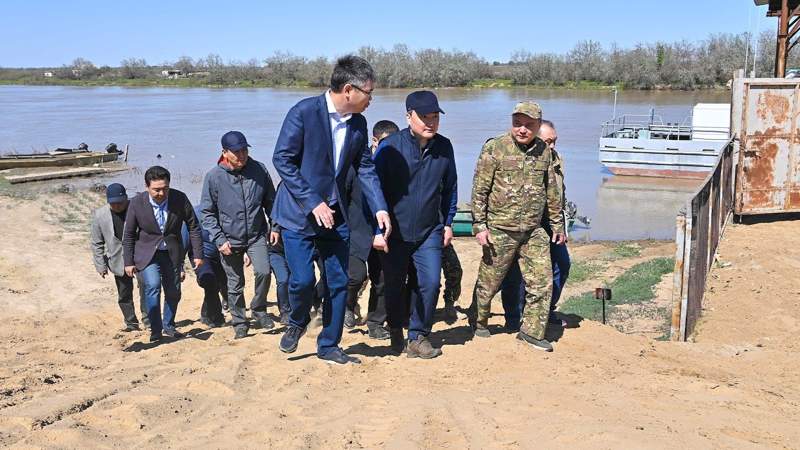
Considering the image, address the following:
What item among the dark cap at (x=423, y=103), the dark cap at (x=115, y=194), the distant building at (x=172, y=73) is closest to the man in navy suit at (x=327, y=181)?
the dark cap at (x=423, y=103)

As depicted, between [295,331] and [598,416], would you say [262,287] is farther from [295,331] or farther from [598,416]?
[598,416]

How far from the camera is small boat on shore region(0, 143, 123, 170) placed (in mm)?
24877

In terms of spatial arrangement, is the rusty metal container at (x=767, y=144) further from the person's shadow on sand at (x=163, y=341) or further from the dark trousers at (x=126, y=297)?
the dark trousers at (x=126, y=297)

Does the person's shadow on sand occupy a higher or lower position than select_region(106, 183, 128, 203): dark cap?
lower

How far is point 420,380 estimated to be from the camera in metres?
4.83

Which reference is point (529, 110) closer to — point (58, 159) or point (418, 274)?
point (418, 274)

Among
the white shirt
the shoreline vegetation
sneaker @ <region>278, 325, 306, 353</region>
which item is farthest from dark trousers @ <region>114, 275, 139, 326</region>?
the shoreline vegetation

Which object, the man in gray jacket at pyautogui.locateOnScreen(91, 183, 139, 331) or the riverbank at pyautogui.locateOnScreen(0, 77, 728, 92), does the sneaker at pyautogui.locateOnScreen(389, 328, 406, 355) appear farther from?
the riverbank at pyautogui.locateOnScreen(0, 77, 728, 92)

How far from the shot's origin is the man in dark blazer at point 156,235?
6.40 m

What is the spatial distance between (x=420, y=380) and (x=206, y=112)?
5036 centimetres

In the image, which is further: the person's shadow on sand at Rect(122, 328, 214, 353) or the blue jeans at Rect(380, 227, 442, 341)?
the person's shadow on sand at Rect(122, 328, 214, 353)

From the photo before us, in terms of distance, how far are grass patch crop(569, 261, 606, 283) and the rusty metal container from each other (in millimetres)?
2208

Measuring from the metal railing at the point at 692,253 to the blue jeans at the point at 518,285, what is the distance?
0.88 metres

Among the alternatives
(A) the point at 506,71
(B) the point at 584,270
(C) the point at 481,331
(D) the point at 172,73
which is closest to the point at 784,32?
(B) the point at 584,270
